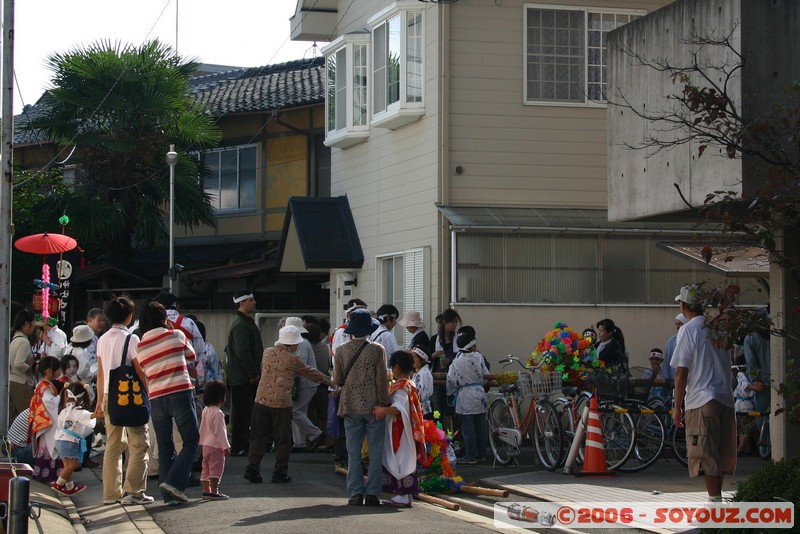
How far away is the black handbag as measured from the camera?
1108cm

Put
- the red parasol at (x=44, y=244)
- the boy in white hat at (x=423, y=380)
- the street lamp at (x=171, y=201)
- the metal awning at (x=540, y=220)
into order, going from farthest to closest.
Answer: the street lamp at (x=171, y=201) → the red parasol at (x=44, y=244) → the metal awning at (x=540, y=220) → the boy in white hat at (x=423, y=380)

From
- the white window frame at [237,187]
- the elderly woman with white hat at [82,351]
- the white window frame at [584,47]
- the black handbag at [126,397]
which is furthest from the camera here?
the white window frame at [237,187]

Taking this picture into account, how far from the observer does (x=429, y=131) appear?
63.4 ft

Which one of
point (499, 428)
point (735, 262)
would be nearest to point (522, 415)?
point (499, 428)

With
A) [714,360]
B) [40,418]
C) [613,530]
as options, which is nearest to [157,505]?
[40,418]

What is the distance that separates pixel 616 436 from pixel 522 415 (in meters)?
1.49

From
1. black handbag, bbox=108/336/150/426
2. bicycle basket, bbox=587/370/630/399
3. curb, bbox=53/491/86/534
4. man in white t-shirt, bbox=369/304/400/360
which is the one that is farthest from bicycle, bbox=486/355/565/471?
curb, bbox=53/491/86/534

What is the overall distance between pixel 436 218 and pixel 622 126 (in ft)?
24.2

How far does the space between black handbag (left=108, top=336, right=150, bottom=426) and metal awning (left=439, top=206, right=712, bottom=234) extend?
824cm

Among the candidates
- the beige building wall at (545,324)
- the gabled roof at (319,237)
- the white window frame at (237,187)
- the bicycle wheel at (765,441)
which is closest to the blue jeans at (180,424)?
the bicycle wheel at (765,441)

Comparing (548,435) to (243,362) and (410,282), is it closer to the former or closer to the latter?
(243,362)

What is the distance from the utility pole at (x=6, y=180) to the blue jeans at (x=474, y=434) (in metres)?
5.73

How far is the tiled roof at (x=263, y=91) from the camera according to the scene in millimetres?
30609

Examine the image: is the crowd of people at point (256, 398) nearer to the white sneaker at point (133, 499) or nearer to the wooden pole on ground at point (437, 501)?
the white sneaker at point (133, 499)
